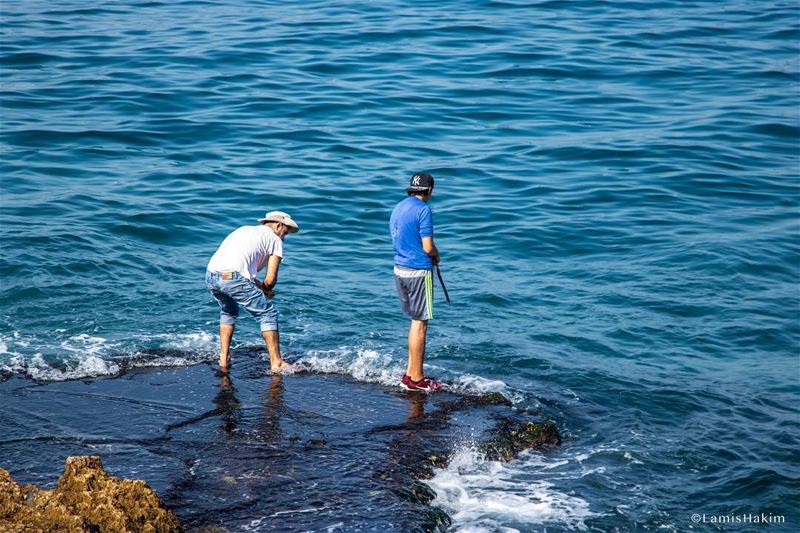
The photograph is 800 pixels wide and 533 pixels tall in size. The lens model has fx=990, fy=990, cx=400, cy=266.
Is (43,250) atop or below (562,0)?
below

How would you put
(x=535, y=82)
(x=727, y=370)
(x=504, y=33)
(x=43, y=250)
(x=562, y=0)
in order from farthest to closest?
(x=562, y=0) → (x=504, y=33) → (x=535, y=82) → (x=43, y=250) → (x=727, y=370)

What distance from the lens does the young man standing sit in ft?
29.3

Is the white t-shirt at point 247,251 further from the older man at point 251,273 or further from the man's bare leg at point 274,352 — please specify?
the man's bare leg at point 274,352

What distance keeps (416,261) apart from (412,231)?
29cm

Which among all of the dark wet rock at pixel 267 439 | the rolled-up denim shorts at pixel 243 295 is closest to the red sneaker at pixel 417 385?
the dark wet rock at pixel 267 439

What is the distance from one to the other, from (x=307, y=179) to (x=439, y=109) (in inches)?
190

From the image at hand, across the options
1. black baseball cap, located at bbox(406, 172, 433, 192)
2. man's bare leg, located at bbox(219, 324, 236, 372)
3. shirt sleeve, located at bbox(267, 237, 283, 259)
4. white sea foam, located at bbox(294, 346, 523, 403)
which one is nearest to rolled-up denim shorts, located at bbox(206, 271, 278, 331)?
man's bare leg, located at bbox(219, 324, 236, 372)

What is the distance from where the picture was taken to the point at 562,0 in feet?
96.2

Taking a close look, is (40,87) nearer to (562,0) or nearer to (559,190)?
(559,190)

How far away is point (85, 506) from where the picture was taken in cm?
555

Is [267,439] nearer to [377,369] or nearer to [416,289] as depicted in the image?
[416,289]

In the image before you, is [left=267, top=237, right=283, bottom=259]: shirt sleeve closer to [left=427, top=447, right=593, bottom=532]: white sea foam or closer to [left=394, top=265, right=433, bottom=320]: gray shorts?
[left=394, top=265, right=433, bottom=320]: gray shorts

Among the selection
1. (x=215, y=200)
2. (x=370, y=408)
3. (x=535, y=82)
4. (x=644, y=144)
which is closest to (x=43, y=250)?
(x=215, y=200)

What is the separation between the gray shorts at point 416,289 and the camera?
9.10 meters
